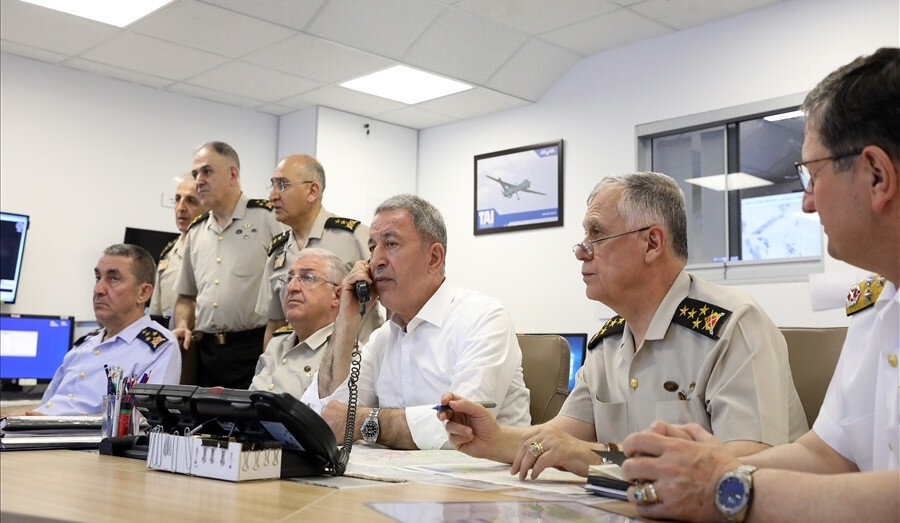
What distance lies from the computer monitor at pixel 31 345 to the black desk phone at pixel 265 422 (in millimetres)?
4185

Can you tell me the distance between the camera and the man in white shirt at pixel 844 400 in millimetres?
1066

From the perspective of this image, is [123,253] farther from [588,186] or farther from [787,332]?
[588,186]

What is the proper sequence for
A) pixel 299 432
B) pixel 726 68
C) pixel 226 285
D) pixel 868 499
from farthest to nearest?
pixel 726 68 < pixel 226 285 < pixel 299 432 < pixel 868 499

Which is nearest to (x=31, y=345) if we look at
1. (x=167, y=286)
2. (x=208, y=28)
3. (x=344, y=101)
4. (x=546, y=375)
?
(x=167, y=286)

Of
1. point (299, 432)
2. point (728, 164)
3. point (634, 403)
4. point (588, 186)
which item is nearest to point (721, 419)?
point (634, 403)

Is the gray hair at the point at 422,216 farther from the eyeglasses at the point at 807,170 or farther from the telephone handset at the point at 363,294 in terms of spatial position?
the eyeglasses at the point at 807,170

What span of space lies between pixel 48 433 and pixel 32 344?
3.91m

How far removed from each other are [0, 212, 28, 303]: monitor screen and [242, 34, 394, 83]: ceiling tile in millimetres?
1916

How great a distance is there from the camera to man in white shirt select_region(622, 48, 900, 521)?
107cm

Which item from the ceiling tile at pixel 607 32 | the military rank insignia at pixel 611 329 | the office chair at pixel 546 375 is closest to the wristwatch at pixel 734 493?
the military rank insignia at pixel 611 329

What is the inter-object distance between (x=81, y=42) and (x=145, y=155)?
3.42ft

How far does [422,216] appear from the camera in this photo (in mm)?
2648

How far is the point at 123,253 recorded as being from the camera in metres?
3.53

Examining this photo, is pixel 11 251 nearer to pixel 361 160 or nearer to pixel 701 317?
pixel 361 160
